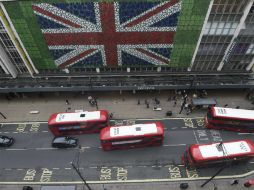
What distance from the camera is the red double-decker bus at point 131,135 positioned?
1436 inches

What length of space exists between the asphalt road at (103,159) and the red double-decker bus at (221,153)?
3006 mm

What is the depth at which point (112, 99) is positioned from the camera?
48969 mm

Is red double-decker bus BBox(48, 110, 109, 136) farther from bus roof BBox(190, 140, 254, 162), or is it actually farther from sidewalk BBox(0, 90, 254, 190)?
bus roof BBox(190, 140, 254, 162)

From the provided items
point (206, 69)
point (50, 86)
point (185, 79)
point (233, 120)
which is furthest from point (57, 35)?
point (233, 120)

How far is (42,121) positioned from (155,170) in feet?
76.1

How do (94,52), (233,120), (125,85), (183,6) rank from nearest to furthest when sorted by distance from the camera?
1. (183,6)
2. (233,120)
3. (94,52)
4. (125,85)

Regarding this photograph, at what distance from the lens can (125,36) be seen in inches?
1617

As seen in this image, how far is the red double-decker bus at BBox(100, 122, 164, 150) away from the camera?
36469 mm

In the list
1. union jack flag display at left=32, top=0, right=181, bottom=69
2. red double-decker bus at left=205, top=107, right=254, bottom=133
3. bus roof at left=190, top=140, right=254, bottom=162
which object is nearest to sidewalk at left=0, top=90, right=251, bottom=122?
red double-decker bus at left=205, top=107, right=254, bottom=133

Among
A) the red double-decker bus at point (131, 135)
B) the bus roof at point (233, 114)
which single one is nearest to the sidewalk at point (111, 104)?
the bus roof at point (233, 114)

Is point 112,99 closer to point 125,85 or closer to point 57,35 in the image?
point 125,85

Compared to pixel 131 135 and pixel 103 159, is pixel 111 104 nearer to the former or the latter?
pixel 103 159

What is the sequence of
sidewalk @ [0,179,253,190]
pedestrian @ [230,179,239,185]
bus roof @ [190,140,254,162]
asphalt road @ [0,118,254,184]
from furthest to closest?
asphalt road @ [0,118,254,184], sidewalk @ [0,179,253,190], pedestrian @ [230,179,239,185], bus roof @ [190,140,254,162]

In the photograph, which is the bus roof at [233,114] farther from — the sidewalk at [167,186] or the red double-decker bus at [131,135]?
the red double-decker bus at [131,135]
